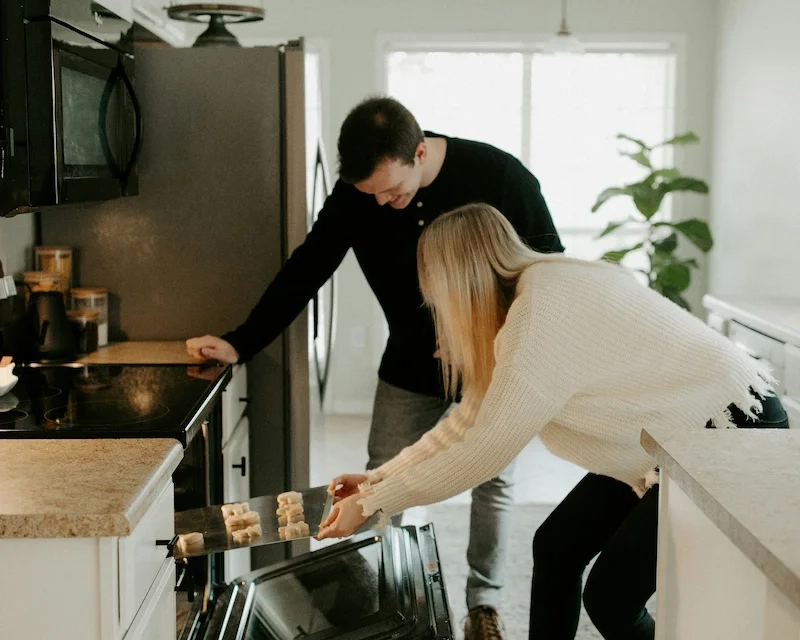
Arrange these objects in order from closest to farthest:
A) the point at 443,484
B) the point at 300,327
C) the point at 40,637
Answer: the point at 40,637 < the point at 443,484 < the point at 300,327

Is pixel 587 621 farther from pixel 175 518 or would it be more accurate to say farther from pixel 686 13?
pixel 686 13

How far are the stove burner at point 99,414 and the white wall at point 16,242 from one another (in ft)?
2.38

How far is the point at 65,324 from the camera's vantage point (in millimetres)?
2432

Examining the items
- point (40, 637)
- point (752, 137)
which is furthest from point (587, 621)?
point (752, 137)

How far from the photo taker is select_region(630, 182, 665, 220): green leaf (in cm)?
505

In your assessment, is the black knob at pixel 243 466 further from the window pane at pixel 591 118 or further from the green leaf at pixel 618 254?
the window pane at pixel 591 118

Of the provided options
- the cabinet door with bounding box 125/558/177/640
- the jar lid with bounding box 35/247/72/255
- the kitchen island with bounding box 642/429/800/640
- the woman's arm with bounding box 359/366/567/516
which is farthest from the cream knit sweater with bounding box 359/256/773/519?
the jar lid with bounding box 35/247/72/255

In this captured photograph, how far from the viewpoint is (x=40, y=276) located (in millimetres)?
2518

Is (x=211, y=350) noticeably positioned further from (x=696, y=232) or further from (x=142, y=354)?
(x=696, y=232)

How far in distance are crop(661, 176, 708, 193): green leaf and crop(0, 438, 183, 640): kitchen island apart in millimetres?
4057

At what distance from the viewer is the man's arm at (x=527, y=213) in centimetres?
249

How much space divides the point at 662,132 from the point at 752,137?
79cm

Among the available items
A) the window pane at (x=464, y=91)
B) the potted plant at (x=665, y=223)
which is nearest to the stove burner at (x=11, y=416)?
the potted plant at (x=665, y=223)

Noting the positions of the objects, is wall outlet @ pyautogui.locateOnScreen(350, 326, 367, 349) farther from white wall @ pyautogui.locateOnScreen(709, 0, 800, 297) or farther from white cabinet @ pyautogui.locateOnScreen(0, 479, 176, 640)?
white cabinet @ pyautogui.locateOnScreen(0, 479, 176, 640)
